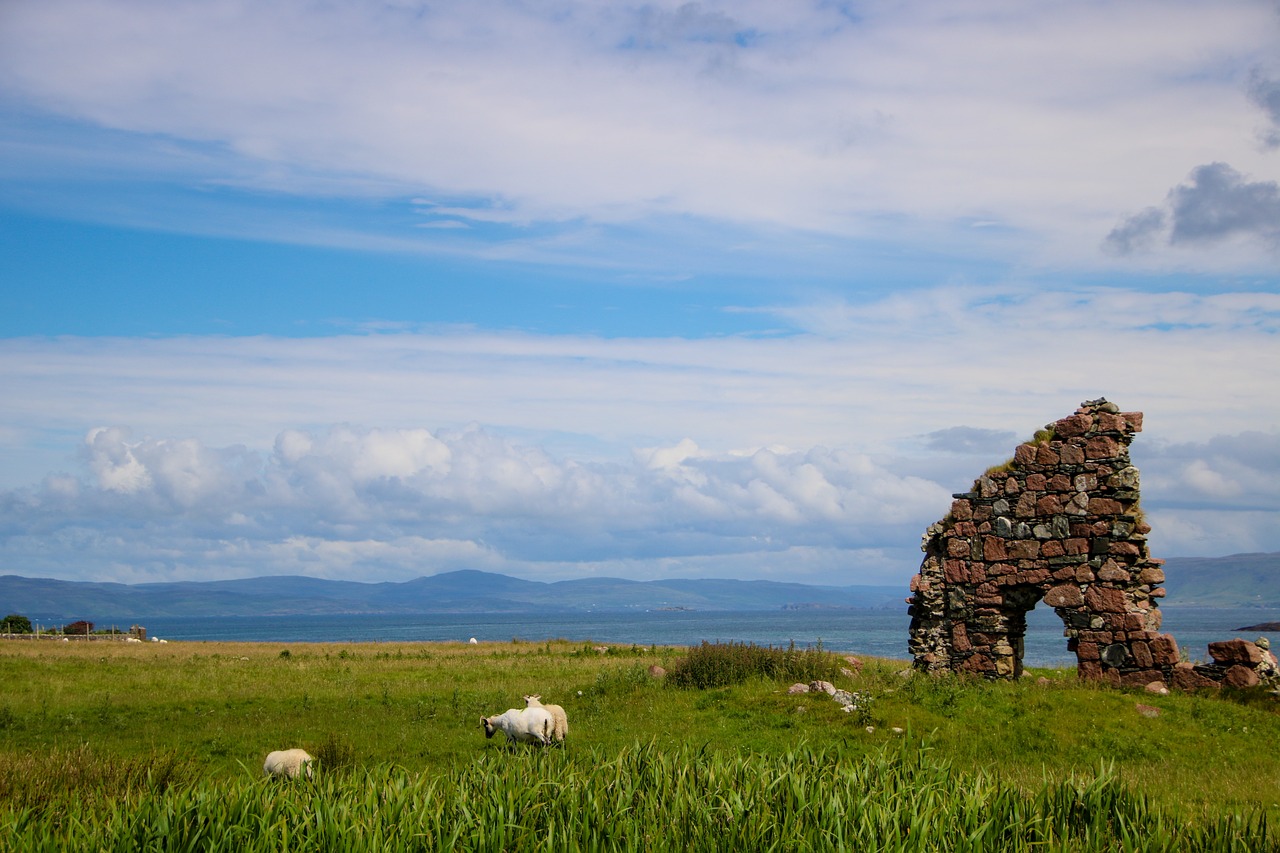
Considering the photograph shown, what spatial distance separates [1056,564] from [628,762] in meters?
14.2

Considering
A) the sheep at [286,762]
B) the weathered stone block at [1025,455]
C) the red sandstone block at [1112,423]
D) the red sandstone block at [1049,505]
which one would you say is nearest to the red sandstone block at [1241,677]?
the red sandstone block at [1049,505]

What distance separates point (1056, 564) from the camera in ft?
71.6

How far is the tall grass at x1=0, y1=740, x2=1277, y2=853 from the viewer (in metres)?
8.27

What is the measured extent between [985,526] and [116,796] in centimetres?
1821

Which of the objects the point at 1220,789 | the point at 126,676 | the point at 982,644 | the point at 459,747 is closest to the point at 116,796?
the point at 459,747

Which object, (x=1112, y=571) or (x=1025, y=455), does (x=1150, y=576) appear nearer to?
(x=1112, y=571)

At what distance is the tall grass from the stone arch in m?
12.5

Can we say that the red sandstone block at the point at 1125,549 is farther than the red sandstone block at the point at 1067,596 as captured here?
No

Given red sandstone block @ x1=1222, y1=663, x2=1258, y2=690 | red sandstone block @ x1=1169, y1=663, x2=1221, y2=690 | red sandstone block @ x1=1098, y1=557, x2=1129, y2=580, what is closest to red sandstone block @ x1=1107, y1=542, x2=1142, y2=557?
red sandstone block @ x1=1098, y1=557, x2=1129, y2=580

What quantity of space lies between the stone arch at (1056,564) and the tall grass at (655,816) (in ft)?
40.9

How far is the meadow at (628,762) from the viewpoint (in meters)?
8.52

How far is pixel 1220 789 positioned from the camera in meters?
13.3

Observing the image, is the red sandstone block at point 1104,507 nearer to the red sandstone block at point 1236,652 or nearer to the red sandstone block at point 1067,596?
the red sandstone block at point 1067,596

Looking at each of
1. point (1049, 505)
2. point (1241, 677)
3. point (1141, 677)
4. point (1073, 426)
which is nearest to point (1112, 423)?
point (1073, 426)
